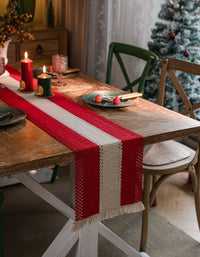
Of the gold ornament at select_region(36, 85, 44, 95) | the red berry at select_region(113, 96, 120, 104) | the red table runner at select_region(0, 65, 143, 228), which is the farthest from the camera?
the gold ornament at select_region(36, 85, 44, 95)

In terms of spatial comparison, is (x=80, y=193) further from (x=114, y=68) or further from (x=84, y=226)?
(x=114, y=68)

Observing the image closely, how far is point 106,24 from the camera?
12.1 ft

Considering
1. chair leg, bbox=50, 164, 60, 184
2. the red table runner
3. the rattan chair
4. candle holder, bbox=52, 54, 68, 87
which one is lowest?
chair leg, bbox=50, 164, 60, 184

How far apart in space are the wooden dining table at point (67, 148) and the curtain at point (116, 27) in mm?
1402

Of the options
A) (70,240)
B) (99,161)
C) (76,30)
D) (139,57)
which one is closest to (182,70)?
(139,57)

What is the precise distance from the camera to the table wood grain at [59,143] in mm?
1518

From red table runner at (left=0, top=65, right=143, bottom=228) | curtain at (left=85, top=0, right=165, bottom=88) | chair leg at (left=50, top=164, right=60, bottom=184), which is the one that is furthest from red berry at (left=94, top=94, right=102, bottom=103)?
curtain at (left=85, top=0, right=165, bottom=88)

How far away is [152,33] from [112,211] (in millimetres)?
1969

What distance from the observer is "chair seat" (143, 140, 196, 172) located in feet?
7.36

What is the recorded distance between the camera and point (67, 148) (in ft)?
5.25

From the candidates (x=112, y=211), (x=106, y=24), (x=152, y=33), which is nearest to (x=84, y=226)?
(x=112, y=211)

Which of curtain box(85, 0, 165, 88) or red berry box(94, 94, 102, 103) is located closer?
red berry box(94, 94, 102, 103)

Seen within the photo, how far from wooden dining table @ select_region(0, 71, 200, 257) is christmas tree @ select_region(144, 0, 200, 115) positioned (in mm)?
1261

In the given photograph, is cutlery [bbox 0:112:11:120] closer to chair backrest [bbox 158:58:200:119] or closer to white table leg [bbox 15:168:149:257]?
white table leg [bbox 15:168:149:257]
